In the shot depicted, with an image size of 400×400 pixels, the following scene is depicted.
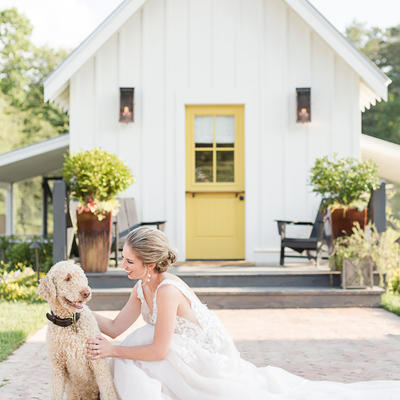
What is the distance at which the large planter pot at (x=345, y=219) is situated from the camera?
6.70 m

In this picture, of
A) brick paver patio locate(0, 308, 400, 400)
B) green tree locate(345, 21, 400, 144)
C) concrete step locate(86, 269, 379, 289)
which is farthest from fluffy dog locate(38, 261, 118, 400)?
green tree locate(345, 21, 400, 144)

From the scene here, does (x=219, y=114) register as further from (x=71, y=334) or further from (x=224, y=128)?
(x=71, y=334)

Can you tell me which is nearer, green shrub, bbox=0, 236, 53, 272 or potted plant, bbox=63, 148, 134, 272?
potted plant, bbox=63, 148, 134, 272

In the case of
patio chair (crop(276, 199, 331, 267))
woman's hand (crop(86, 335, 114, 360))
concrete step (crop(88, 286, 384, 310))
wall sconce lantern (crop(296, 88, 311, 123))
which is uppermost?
wall sconce lantern (crop(296, 88, 311, 123))

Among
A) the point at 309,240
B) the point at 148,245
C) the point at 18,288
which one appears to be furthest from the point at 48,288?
the point at 309,240

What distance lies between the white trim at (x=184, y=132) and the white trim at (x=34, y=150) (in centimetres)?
239

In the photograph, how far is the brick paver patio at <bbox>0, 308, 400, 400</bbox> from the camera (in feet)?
13.0

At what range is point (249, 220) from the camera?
324 inches

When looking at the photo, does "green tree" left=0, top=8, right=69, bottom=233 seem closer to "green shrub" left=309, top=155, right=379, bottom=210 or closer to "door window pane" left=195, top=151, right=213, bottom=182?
"door window pane" left=195, top=151, right=213, bottom=182

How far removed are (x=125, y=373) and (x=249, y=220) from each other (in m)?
5.62

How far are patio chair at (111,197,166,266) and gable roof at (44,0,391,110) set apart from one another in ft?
6.12

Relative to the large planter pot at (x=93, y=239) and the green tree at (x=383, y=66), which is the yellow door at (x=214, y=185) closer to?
the large planter pot at (x=93, y=239)

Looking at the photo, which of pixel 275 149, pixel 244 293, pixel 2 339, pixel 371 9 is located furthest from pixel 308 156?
pixel 371 9

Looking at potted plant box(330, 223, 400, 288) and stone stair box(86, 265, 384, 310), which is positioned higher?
potted plant box(330, 223, 400, 288)
